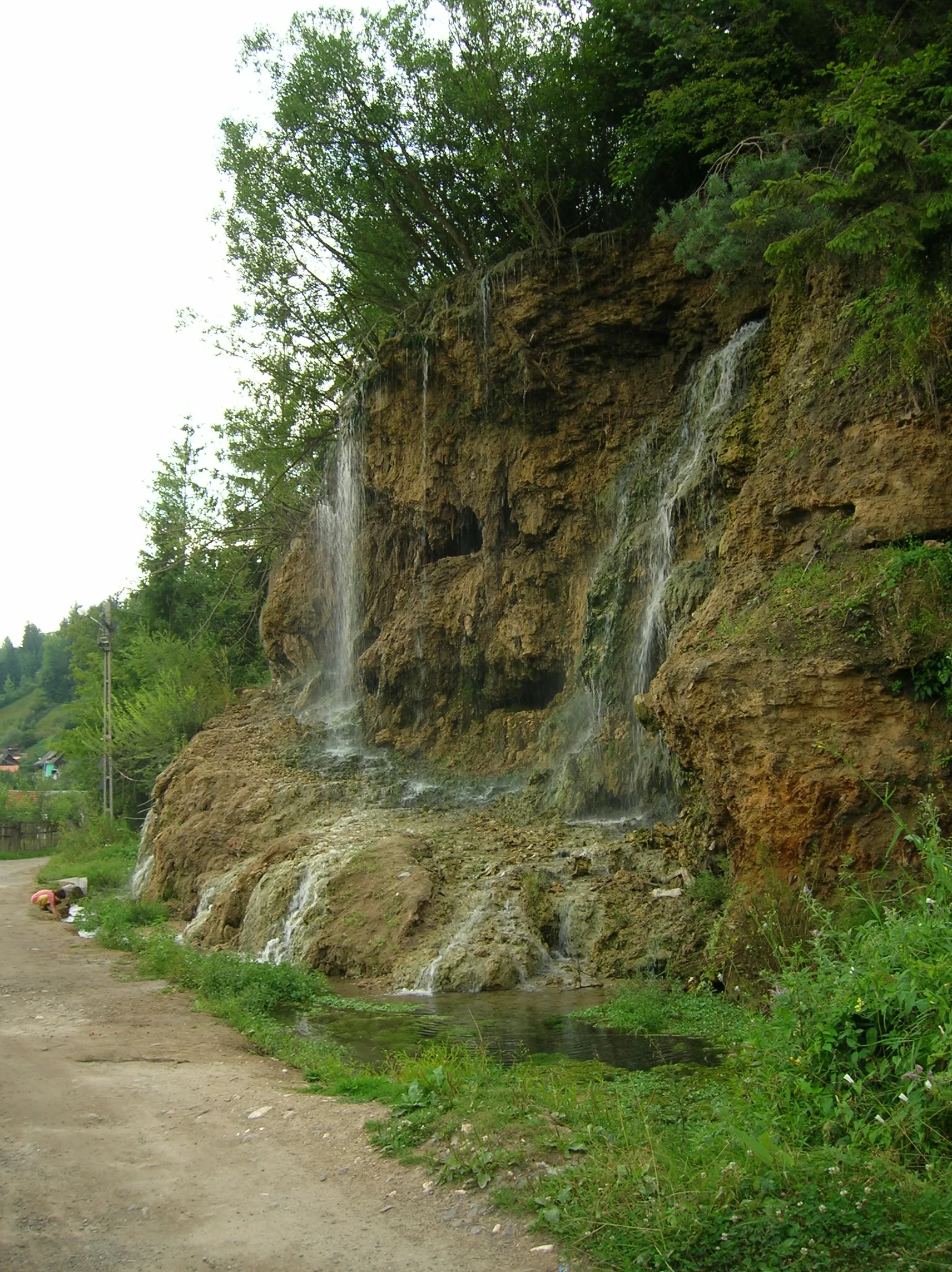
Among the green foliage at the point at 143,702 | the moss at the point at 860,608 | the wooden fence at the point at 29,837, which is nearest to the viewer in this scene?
the moss at the point at 860,608

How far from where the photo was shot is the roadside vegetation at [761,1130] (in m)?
4.13

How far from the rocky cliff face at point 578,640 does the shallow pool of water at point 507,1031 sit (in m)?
0.67

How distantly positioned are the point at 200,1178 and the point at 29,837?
138 feet

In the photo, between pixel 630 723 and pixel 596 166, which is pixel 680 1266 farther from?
pixel 596 166

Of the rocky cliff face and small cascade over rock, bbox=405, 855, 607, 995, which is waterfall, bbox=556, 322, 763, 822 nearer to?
the rocky cliff face

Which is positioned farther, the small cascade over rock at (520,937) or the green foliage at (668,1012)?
the small cascade over rock at (520,937)

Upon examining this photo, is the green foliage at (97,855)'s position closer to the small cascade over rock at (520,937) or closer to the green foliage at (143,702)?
the green foliage at (143,702)

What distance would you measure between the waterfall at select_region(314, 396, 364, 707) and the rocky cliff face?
11 centimetres

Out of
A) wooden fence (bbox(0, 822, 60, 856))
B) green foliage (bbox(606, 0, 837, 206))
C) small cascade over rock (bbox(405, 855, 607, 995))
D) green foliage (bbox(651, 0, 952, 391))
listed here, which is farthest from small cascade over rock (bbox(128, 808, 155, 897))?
wooden fence (bbox(0, 822, 60, 856))

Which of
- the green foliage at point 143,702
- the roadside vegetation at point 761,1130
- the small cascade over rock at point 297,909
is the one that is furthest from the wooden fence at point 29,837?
the roadside vegetation at point 761,1130

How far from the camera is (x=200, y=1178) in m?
5.56

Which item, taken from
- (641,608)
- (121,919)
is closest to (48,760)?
(121,919)

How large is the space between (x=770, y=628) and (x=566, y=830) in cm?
577

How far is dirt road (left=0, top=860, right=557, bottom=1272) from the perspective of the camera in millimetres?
4594
